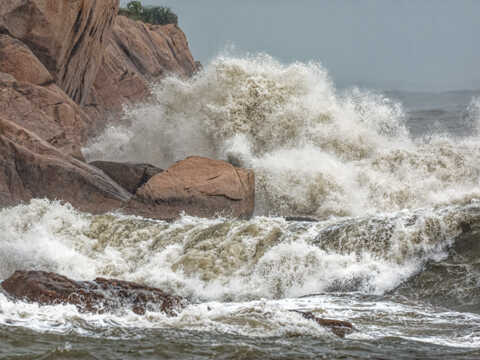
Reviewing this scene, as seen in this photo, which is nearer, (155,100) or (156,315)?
(156,315)

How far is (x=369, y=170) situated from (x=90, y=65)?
9.16m

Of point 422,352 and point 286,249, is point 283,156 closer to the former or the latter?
point 286,249

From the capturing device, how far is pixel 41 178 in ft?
35.1

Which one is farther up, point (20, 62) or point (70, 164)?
point (20, 62)

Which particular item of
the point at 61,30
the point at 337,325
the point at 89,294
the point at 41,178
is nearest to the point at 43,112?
the point at 41,178

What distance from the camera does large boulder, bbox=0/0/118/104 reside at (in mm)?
14556

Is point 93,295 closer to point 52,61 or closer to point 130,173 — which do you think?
point 130,173

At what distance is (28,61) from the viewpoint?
14.3 m

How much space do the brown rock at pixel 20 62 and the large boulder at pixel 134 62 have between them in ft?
21.5

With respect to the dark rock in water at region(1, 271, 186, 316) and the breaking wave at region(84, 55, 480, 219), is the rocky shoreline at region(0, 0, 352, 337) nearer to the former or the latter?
the dark rock in water at region(1, 271, 186, 316)

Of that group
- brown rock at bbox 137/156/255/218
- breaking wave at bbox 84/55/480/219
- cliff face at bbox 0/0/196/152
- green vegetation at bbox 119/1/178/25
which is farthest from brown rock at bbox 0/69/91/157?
green vegetation at bbox 119/1/178/25

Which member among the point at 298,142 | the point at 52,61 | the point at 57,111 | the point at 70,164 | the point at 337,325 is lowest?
the point at 337,325

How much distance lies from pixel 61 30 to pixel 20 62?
1518 mm

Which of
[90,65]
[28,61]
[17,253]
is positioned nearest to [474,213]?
[17,253]
